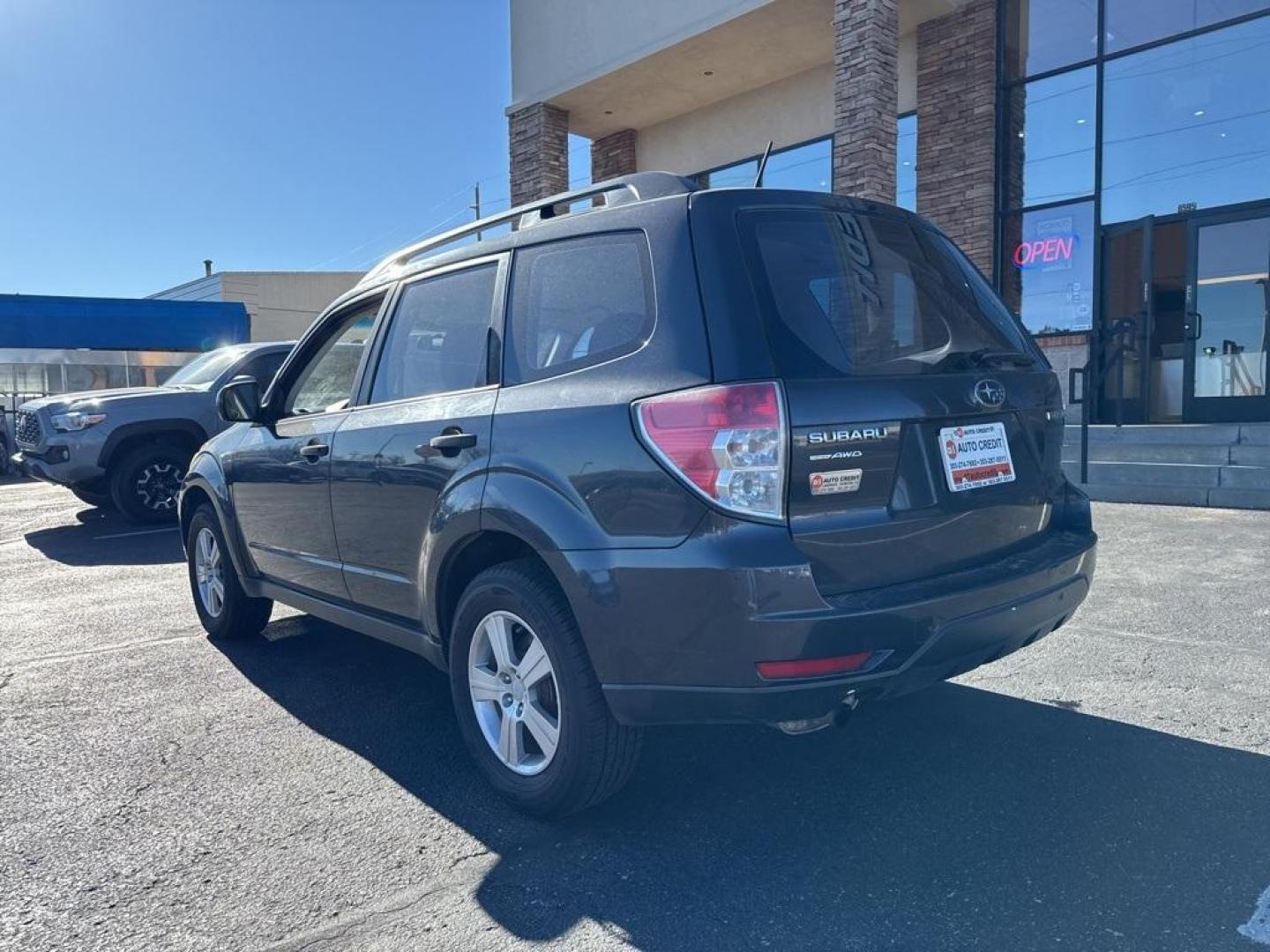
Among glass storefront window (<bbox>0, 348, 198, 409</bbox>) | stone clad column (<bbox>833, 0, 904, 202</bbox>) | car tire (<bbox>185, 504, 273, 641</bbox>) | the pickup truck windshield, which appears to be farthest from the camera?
glass storefront window (<bbox>0, 348, 198, 409</bbox>)

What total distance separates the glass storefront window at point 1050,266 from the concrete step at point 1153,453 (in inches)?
96.1

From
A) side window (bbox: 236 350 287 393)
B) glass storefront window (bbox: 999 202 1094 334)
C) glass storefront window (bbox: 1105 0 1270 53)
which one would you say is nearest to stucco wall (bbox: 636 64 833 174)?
glass storefront window (bbox: 999 202 1094 334)

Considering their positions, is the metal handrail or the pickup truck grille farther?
the pickup truck grille

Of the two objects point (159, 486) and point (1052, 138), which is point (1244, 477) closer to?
point (1052, 138)

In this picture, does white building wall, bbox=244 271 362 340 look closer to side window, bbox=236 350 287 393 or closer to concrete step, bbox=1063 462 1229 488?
side window, bbox=236 350 287 393

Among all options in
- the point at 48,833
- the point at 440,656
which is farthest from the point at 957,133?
the point at 48,833

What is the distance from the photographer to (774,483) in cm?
236

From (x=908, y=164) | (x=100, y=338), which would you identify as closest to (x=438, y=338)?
(x=908, y=164)

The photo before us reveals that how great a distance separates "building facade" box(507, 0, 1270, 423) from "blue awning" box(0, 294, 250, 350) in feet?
41.5

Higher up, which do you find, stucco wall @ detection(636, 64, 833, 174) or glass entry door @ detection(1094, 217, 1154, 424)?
stucco wall @ detection(636, 64, 833, 174)

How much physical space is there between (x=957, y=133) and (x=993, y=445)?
10595mm

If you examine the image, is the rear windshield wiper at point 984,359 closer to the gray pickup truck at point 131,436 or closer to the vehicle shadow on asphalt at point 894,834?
the vehicle shadow on asphalt at point 894,834

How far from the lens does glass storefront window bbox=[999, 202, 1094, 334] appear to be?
38.0ft

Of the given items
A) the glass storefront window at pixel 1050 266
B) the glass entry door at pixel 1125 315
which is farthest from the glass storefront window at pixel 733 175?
the glass entry door at pixel 1125 315
